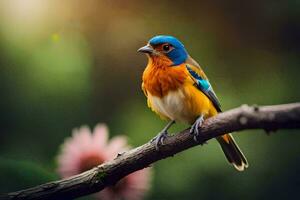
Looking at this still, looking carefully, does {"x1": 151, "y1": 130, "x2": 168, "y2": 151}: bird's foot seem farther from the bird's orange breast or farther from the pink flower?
the pink flower

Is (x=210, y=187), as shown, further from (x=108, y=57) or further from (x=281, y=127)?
(x=281, y=127)

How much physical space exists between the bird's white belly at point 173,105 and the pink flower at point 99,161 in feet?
0.54

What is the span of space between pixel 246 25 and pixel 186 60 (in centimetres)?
44

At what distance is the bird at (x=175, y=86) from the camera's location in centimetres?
119

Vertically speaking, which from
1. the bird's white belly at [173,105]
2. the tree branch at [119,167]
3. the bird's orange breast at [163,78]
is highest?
the bird's orange breast at [163,78]

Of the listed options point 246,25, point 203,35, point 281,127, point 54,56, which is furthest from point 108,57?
point 281,127

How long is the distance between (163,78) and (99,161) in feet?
0.92

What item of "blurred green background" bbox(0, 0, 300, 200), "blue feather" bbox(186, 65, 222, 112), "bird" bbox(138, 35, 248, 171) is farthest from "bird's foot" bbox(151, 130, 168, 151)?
"blurred green background" bbox(0, 0, 300, 200)

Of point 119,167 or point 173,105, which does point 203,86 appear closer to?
point 173,105

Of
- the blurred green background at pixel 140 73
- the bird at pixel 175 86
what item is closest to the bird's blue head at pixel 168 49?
the bird at pixel 175 86

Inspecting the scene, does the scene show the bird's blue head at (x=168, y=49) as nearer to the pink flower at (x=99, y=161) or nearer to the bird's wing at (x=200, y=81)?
the bird's wing at (x=200, y=81)

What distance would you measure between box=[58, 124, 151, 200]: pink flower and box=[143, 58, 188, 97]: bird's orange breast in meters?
0.19

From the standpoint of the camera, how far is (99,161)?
1350mm

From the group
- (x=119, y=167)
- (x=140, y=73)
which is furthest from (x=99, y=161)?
(x=140, y=73)
